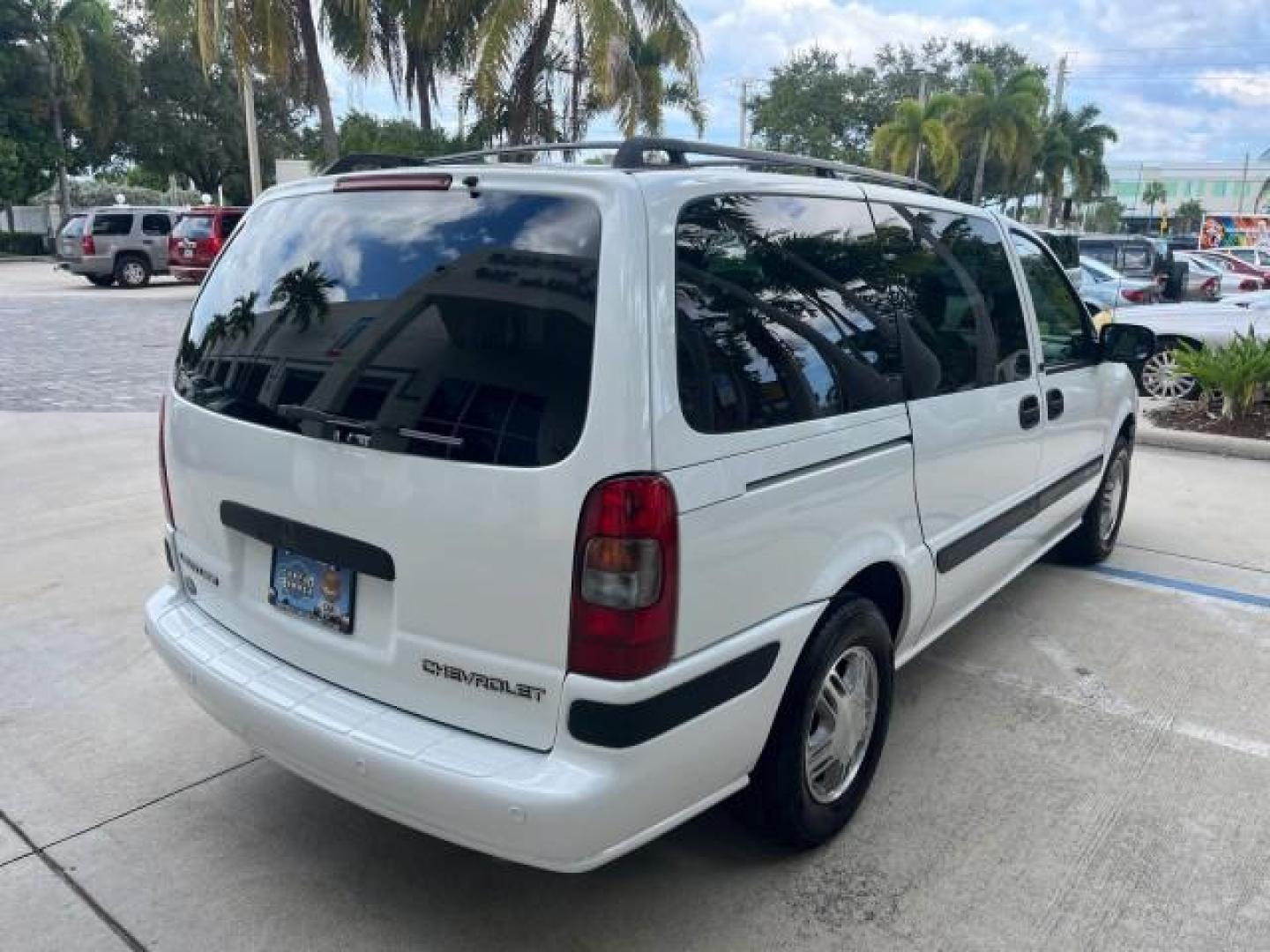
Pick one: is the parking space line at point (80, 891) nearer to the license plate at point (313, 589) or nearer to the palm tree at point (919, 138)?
the license plate at point (313, 589)

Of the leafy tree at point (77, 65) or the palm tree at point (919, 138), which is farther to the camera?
the palm tree at point (919, 138)

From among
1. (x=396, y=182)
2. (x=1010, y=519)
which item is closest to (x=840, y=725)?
(x=1010, y=519)

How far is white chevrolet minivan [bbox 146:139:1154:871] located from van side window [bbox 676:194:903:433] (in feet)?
0.03

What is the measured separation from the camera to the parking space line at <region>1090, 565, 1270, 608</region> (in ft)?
16.2

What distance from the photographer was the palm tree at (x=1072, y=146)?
47469mm

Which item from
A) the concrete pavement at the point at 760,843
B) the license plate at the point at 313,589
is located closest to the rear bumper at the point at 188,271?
the concrete pavement at the point at 760,843

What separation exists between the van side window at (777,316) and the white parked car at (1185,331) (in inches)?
317

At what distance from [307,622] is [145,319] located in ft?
52.4

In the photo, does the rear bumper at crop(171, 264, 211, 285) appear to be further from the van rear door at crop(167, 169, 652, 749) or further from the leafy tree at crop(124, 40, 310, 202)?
the van rear door at crop(167, 169, 652, 749)

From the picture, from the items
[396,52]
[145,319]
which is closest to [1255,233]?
[396,52]

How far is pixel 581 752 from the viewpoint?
2145mm

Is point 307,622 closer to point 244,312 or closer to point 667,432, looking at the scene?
point 244,312

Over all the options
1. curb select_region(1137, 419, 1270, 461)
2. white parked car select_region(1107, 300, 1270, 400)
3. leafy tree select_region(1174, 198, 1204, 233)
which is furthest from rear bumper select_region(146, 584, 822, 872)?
leafy tree select_region(1174, 198, 1204, 233)

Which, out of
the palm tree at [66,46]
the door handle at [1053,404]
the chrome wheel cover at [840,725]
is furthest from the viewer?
the palm tree at [66,46]
